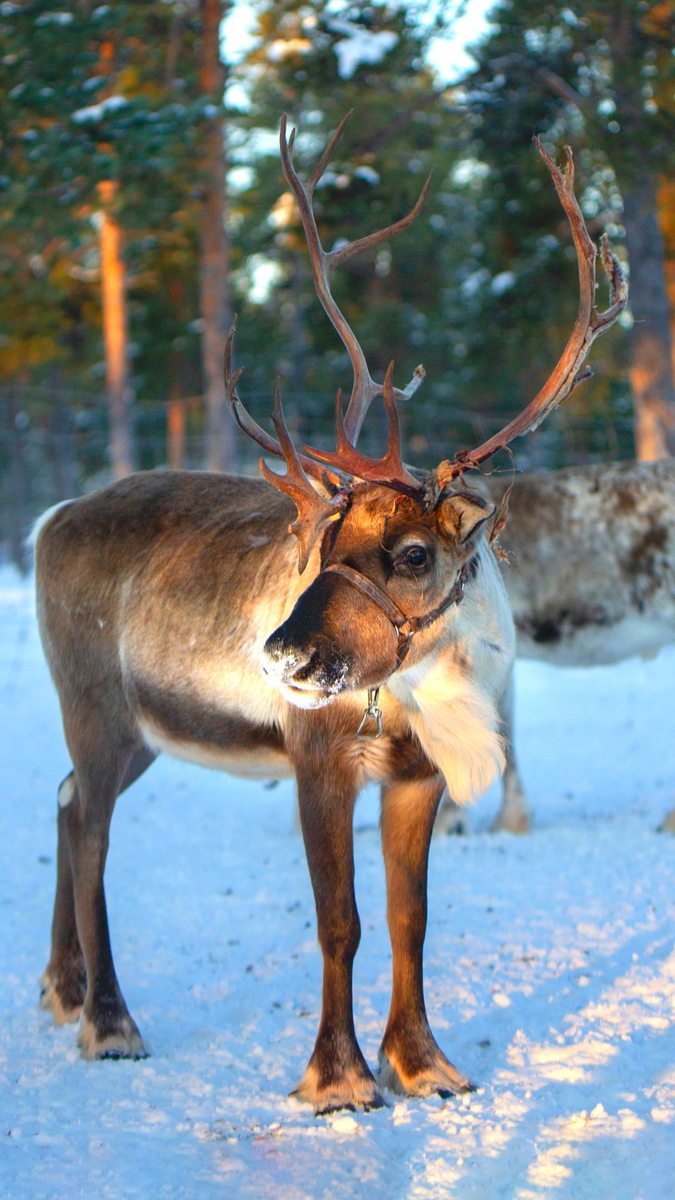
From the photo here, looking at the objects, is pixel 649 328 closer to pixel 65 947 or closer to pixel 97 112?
pixel 97 112

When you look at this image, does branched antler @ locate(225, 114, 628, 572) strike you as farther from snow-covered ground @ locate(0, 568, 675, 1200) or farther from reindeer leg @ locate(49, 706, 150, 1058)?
snow-covered ground @ locate(0, 568, 675, 1200)

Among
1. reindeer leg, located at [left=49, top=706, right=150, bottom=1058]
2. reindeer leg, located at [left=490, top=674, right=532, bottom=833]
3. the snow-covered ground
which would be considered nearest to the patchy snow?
reindeer leg, located at [left=490, top=674, right=532, bottom=833]

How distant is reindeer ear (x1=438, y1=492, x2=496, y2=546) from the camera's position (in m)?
2.99

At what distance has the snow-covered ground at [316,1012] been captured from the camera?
8.54 feet

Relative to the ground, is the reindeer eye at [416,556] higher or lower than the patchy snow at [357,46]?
higher

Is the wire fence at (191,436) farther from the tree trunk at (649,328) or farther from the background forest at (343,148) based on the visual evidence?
the tree trunk at (649,328)

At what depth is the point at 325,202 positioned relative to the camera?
41.1 feet

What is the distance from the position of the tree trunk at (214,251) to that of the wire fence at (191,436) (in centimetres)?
397

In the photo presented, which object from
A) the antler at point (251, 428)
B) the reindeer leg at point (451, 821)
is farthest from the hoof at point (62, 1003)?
the reindeer leg at point (451, 821)

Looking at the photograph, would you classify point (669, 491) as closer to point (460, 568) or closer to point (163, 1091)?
point (460, 568)

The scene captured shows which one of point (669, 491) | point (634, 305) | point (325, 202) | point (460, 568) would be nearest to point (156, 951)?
point (460, 568)

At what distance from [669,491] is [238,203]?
1608 cm

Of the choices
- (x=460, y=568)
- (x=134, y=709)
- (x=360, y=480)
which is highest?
(x=360, y=480)

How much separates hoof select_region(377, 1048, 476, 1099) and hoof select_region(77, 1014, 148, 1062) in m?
0.83
